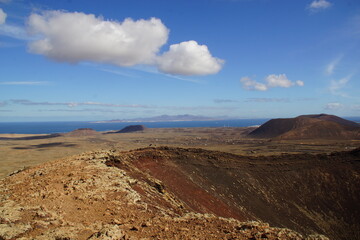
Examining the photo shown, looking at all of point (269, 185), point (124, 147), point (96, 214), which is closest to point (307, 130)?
point (124, 147)

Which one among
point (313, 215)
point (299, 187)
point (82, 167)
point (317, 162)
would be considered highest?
point (82, 167)

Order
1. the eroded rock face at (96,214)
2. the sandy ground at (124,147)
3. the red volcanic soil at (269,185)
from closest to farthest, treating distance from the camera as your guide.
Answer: the eroded rock face at (96,214)
the red volcanic soil at (269,185)
the sandy ground at (124,147)

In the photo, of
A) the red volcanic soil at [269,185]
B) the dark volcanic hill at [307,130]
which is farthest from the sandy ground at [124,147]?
the red volcanic soil at [269,185]

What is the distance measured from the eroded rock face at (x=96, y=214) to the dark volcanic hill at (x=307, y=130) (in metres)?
99.4

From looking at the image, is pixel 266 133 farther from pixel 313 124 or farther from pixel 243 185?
pixel 243 185

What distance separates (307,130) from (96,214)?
11124cm

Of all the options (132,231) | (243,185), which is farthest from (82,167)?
(243,185)

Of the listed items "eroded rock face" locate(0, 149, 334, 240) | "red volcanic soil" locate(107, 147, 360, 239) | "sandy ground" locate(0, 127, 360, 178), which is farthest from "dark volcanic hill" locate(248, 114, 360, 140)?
"eroded rock face" locate(0, 149, 334, 240)

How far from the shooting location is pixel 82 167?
18344 millimetres

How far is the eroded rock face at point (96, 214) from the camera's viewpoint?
9.11 metres

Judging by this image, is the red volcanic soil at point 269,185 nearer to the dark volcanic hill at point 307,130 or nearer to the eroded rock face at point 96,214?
the eroded rock face at point 96,214

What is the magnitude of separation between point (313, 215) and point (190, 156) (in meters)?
14.1

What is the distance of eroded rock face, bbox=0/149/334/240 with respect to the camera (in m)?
9.11

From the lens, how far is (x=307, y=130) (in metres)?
106
